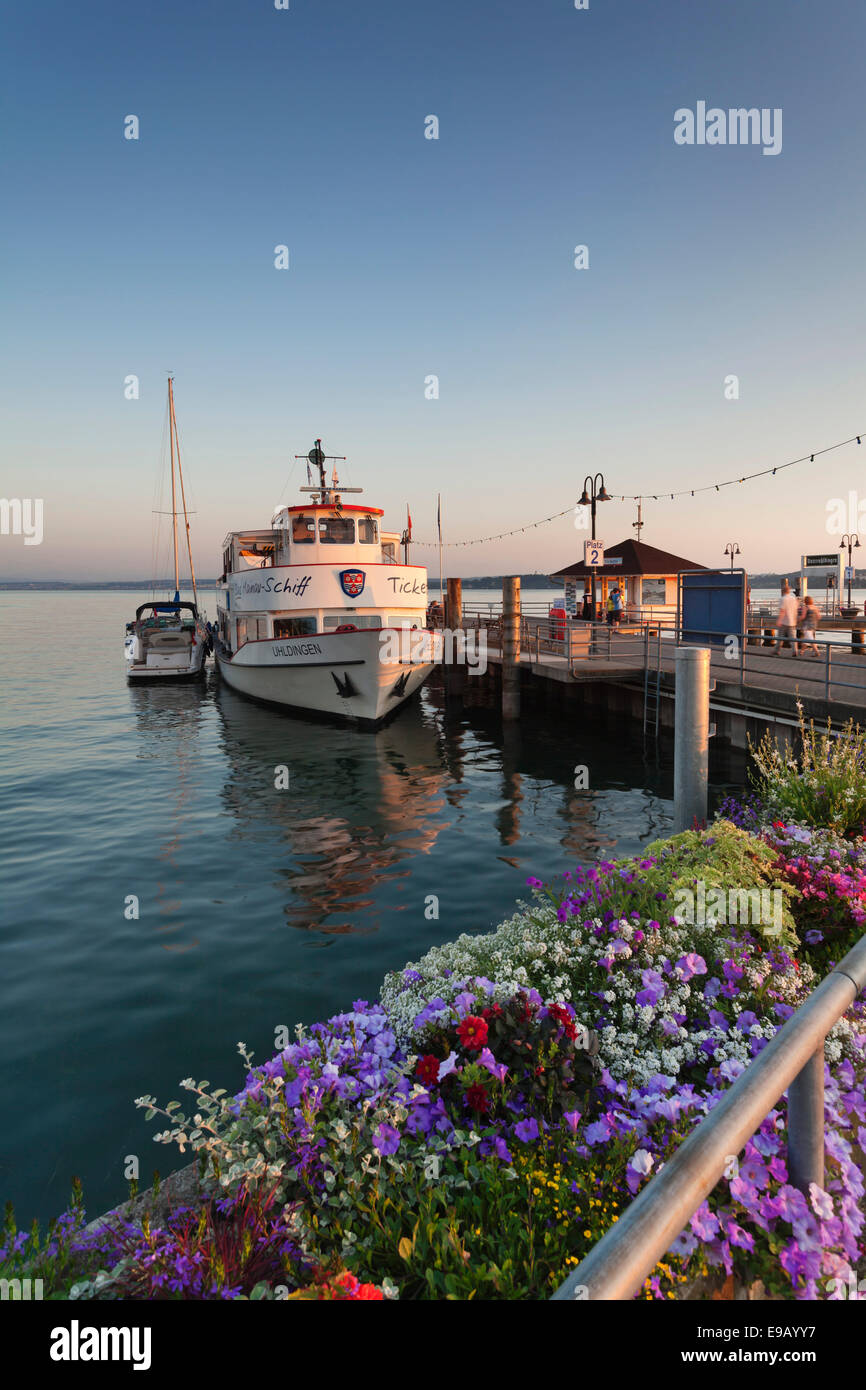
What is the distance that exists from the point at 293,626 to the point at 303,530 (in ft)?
9.42

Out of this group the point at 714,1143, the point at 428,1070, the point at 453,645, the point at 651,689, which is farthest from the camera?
the point at 453,645

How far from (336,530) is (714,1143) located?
2242cm

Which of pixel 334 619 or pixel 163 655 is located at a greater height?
pixel 334 619

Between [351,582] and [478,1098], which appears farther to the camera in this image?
[351,582]

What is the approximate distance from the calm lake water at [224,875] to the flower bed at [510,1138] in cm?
194

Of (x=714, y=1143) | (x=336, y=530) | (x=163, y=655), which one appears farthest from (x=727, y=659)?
(x=163, y=655)

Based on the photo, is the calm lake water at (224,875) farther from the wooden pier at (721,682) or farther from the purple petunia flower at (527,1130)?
the purple petunia flower at (527,1130)

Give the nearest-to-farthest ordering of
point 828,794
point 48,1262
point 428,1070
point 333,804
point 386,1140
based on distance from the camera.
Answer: point 48,1262
point 386,1140
point 428,1070
point 828,794
point 333,804

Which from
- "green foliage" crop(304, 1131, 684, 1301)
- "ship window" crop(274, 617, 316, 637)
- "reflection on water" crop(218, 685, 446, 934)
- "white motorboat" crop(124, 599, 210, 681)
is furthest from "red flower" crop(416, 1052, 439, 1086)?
"white motorboat" crop(124, 599, 210, 681)

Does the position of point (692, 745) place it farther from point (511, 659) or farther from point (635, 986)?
point (511, 659)

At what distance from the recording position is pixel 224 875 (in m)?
10.2

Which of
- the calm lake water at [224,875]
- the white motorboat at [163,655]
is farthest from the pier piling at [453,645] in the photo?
the white motorboat at [163,655]

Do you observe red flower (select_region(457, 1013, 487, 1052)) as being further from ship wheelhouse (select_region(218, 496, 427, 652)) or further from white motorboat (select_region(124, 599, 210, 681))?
white motorboat (select_region(124, 599, 210, 681))

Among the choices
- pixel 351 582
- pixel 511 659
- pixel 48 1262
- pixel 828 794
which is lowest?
pixel 48 1262
